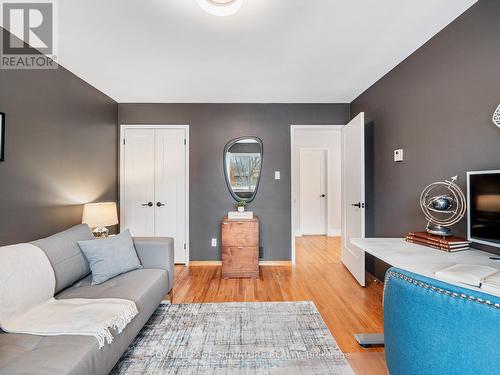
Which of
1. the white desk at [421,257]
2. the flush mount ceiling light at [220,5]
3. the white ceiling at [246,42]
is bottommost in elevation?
the white desk at [421,257]

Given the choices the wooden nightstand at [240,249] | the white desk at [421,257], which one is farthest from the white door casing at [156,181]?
the white desk at [421,257]

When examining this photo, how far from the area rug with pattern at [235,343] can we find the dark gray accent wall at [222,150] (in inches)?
50.9

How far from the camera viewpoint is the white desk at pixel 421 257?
4.03 feet

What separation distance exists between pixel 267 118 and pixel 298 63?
1194 mm

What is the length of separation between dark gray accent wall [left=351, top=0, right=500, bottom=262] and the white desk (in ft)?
1.37

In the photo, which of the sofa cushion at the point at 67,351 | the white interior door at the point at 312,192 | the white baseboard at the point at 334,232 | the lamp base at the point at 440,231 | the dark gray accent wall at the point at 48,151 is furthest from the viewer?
the white interior door at the point at 312,192

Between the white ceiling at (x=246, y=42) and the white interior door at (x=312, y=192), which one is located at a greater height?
the white ceiling at (x=246, y=42)

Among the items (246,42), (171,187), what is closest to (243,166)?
(171,187)

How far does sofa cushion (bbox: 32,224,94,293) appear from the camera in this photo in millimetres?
1650

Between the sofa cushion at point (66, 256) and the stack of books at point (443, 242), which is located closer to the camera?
the stack of books at point (443, 242)

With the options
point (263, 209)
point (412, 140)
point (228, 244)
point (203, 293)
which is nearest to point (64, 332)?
point (203, 293)

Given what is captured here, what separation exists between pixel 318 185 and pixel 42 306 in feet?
17.2

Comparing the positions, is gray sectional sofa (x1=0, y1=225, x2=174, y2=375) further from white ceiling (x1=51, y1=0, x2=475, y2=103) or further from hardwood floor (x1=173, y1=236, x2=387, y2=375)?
white ceiling (x1=51, y1=0, x2=475, y2=103)

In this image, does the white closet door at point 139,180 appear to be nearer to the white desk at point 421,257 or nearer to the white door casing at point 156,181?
the white door casing at point 156,181
